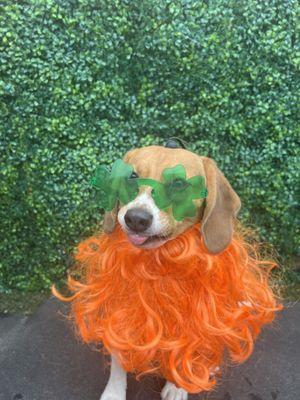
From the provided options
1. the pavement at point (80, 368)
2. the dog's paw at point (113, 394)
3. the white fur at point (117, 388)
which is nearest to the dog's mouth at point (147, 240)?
the white fur at point (117, 388)

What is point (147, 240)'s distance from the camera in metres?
1.66

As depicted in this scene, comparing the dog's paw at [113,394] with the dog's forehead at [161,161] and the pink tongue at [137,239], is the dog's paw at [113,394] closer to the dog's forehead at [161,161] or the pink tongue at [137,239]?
the pink tongue at [137,239]

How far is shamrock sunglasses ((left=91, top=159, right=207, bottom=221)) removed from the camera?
5.29 feet

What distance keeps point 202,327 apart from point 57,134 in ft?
4.56

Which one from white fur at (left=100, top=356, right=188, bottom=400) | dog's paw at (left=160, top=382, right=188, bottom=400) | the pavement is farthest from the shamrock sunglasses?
the pavement

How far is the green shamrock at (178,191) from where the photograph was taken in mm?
1611

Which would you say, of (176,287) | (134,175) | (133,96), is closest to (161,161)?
(134,175)

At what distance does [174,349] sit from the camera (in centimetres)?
186

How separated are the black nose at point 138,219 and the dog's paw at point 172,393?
1015 millimetres

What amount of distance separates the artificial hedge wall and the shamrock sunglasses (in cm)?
108

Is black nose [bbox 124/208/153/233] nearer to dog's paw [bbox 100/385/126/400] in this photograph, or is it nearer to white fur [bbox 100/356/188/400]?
white fur [bbox 100/356/188/400]

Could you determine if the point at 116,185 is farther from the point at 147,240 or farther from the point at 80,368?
the point at 80,368

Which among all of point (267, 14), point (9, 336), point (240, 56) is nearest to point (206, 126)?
point (240, 56)

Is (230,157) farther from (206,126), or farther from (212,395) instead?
(212,395)
